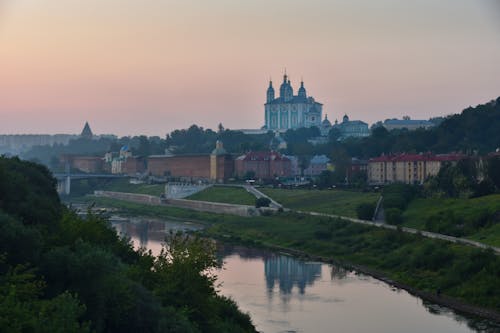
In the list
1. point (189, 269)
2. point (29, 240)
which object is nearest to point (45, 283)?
point (29, 240)

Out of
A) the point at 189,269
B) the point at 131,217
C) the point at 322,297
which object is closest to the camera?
the point at 189,269

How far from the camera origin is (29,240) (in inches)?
547

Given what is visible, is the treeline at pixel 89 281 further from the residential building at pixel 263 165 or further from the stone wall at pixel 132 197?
the residential building at pixel 263 165

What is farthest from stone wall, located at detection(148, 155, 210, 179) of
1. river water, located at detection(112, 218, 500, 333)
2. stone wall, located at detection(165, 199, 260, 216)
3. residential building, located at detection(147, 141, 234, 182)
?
river water, located at detection(112, 218, 500, 333)

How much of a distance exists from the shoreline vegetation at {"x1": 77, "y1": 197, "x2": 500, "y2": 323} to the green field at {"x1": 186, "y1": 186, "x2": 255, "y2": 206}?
218 inches

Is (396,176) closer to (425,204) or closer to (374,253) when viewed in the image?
(425,204)

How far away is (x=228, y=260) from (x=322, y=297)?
8.34m

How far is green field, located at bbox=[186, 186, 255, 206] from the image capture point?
2142 inches

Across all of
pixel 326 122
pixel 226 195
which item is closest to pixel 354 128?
pixel 326 122

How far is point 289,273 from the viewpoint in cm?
2928

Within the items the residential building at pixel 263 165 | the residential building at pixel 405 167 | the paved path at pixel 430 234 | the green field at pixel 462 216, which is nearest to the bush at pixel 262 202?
the residential building at pixel 405 167

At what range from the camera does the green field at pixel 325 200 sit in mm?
43312

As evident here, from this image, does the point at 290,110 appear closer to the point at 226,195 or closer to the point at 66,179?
the point at 66,179

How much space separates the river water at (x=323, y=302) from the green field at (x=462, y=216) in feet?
12.8
